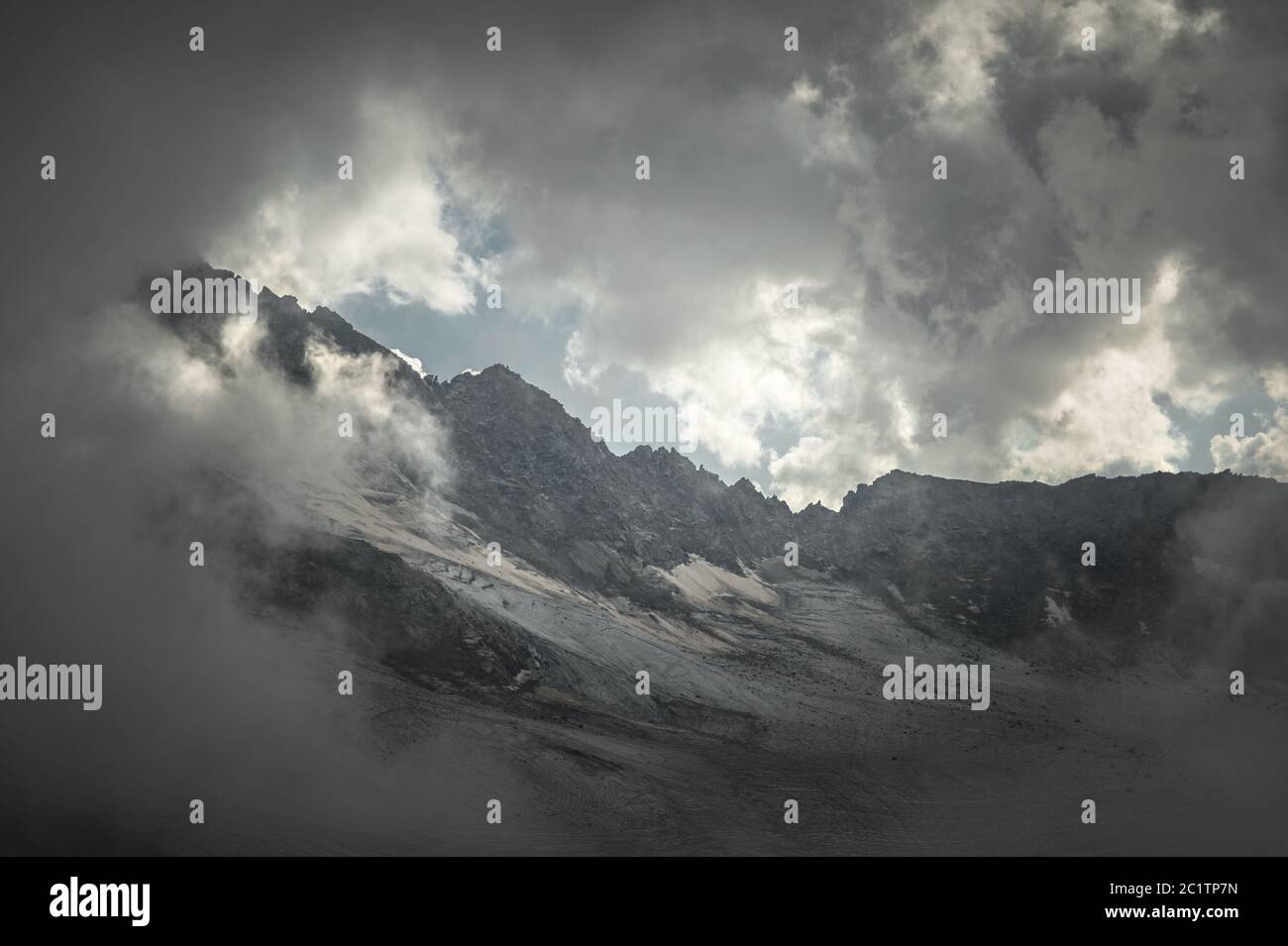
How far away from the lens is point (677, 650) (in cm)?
10700

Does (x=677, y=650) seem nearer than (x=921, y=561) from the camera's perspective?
Yes

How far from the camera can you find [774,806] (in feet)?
186

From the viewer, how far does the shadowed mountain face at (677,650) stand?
180 ft

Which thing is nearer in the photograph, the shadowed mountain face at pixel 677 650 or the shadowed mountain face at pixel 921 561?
the shadowed mountain face at pixel 677 650

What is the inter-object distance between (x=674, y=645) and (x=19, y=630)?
264 ft

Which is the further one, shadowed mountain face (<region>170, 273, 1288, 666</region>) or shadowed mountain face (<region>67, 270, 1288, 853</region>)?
shadowed mountain face (<region>170, 273, 1288, 666</region>)

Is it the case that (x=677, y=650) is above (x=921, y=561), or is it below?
below

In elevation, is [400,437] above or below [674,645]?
above

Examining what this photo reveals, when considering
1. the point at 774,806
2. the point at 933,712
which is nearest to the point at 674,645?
the point at 933,712

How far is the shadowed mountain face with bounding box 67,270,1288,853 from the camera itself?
5478 centimetres
